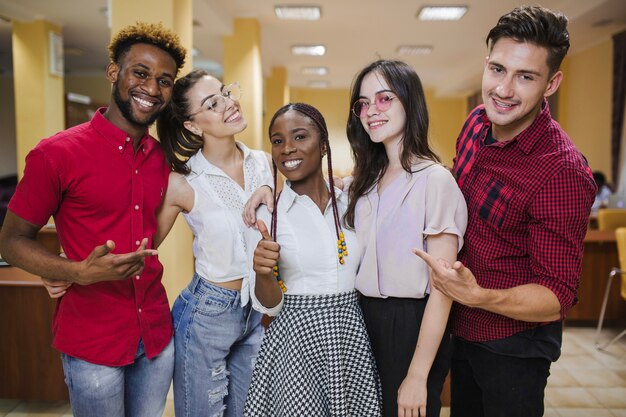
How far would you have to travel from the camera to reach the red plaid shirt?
130 centimetres

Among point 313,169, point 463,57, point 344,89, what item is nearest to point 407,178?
point 313,169

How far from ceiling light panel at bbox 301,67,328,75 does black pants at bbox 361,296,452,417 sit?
10.6 metres

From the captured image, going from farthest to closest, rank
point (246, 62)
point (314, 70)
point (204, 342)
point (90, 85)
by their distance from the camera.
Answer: point (90, 85) → point (314, 70) → point (246, 62) → point (204, 342)

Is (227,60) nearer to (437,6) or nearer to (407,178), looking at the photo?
(437,6)

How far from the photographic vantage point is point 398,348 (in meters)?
1.42

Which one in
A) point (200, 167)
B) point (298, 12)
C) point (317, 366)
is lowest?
point (317, 366)

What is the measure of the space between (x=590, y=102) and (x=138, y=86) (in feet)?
28.8

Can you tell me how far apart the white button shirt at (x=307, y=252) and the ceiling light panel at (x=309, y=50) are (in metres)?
8.21

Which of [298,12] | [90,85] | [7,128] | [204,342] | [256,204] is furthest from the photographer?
[90,85]

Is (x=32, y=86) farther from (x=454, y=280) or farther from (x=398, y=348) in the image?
(x=454, y=280)

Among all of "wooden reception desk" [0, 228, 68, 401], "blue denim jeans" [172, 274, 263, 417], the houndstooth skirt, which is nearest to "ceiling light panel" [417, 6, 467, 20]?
"wooden reception desk" [0, 228, 68, 401]

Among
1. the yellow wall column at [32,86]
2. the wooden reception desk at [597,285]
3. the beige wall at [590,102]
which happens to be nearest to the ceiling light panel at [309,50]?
the yellow wall column at [32,86]

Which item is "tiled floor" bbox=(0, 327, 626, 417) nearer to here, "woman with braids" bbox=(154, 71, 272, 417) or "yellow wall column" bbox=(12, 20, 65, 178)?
"woman with braids" bbox=(154, 71, 272, 417)

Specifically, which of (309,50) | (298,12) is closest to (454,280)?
(298,12)
